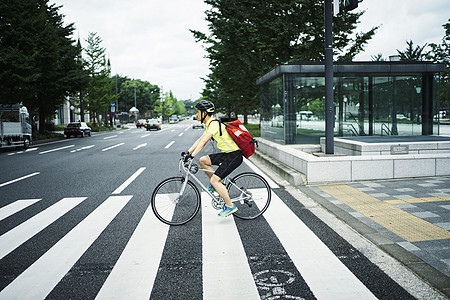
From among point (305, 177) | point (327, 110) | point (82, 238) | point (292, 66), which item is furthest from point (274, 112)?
point (82, 238)

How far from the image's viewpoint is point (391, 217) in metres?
5.19

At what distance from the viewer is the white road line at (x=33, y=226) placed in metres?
4.57

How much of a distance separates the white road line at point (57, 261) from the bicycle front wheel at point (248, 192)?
6.35 feet

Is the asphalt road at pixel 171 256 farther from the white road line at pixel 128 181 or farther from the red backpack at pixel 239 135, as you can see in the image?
the red backpack at pixel 239 135

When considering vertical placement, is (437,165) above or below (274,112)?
below

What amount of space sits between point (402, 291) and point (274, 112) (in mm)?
12792

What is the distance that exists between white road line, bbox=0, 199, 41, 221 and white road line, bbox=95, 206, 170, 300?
2521 millimetres

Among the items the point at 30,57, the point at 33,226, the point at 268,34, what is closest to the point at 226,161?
the point at 33,226

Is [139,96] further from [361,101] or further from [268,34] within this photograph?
[361,101]

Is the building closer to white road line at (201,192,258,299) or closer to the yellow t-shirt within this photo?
the yellow t-shirt

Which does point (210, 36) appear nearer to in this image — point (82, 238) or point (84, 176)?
point (84, 176)

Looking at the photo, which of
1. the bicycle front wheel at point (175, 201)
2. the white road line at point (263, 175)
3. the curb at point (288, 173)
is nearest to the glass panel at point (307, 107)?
the white road line at point (263, 175)

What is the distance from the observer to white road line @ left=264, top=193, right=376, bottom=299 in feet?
10.4

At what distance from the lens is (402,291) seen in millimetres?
3148
